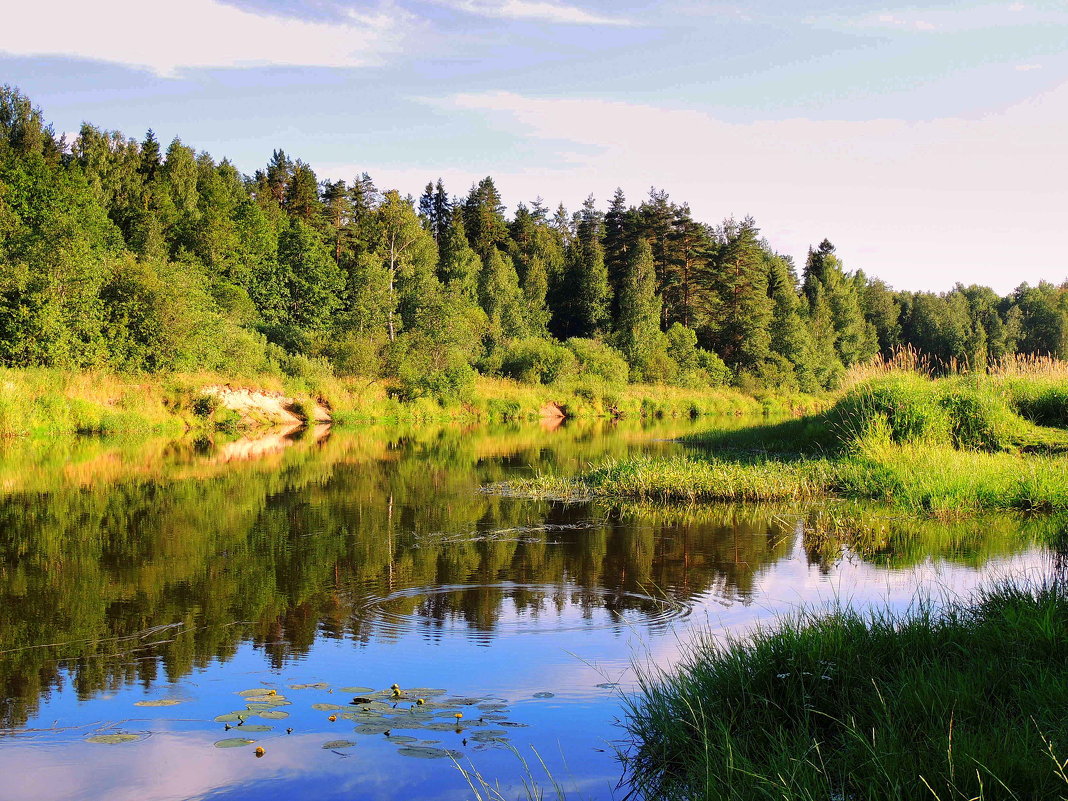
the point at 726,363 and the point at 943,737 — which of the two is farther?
the point at 726,363

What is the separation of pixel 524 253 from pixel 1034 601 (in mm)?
79400

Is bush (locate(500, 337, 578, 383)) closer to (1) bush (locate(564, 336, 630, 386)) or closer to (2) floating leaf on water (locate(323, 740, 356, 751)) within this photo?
(1) bush (locate(564, 336, 630, 386))

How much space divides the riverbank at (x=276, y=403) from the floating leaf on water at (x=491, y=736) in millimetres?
26727

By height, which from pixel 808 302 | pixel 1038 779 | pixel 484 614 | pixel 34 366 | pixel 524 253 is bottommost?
pixel 484 614

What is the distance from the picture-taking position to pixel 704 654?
5.82 metres

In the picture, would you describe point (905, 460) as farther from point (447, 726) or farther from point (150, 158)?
point (150, 158)

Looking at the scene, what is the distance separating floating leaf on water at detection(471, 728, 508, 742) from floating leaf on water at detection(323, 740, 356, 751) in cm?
77

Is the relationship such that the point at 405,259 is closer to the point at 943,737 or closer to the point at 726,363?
the point at 726,363

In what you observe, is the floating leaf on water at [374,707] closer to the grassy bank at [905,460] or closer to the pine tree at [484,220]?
the grassy bank at [905,460]

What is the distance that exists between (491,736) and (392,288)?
51.5 meters

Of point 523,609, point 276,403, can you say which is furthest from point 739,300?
point 523,609

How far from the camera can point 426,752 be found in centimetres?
538

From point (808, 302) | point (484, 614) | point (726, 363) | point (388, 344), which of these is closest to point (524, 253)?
point (726, 363)

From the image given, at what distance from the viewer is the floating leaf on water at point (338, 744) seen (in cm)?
555
